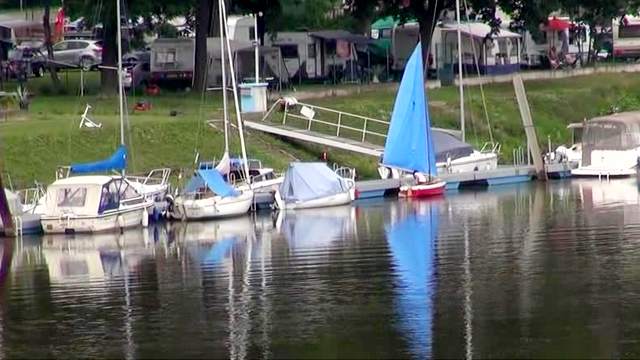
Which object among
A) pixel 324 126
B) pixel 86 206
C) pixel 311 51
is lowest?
pixel 86 206

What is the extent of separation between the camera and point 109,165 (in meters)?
60.4

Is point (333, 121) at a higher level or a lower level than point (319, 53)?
lower

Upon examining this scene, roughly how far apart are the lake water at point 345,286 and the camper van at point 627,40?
141 feet

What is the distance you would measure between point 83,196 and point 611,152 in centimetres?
2459

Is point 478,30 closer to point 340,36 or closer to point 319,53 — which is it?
point 340,36

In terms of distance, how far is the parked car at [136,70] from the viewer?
8206 centimetres

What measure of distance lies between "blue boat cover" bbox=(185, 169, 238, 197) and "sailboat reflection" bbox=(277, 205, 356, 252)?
195 centimetres

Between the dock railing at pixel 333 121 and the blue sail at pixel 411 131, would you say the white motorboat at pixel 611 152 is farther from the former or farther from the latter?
the dock railing at pixel 333 121

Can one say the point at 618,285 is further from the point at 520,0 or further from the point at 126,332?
the point at 520,0

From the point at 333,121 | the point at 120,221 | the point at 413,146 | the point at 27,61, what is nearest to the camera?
the point at 120,221

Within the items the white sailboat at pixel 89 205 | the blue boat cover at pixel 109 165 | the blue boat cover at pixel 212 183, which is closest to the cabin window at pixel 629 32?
the blue boat cover at pixel 212 183

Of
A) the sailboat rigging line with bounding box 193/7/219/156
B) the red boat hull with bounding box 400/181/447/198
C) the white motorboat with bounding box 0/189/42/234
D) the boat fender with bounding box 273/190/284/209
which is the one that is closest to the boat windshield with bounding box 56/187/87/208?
the white motorboat with bounding box 0/189/42/234

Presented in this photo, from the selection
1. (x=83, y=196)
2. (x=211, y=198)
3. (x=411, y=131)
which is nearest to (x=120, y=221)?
(x=83, y=196)

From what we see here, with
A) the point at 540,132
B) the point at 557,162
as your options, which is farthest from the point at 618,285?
the point at 540,132
